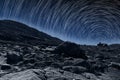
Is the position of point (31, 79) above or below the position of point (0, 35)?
below

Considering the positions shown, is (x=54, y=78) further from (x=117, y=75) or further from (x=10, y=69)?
(x=117, y=75)

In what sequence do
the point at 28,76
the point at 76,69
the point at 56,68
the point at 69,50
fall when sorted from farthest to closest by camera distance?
1. the point at 69,50
2. the point at 76,69
3. the point at 56,68
4. the point at 28,76

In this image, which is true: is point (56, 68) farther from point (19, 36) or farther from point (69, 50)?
point (19, 36)

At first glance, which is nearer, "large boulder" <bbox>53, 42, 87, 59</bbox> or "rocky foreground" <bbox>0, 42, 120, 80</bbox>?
"rocky foreground" <bbox>0, 42, 120, 80</bbox>

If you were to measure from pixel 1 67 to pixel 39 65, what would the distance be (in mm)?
3740

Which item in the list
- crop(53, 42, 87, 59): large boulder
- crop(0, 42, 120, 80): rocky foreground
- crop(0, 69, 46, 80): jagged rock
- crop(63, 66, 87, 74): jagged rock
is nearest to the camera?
crop(0, 69, 46, 80): jagged rock

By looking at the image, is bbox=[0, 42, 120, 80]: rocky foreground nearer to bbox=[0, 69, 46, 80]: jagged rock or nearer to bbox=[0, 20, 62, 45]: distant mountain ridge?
bbox=[0, 69, 46, 80]: jagged rock

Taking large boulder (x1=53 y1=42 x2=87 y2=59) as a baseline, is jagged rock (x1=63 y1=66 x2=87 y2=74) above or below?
below

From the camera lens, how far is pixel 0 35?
159ft

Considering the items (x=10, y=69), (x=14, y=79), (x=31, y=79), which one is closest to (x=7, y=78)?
(x=14, y=79)

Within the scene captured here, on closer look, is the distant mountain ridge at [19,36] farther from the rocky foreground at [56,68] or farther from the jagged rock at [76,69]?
the jagged rock at [76,69]

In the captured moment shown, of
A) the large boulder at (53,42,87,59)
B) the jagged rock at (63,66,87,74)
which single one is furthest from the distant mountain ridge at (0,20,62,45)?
the jagged rock at (63,66,87,74)

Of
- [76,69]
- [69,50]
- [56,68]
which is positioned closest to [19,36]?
[69,50]

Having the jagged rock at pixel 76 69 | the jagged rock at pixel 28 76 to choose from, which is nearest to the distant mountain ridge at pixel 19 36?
the jagged rock at pixel 76 69
